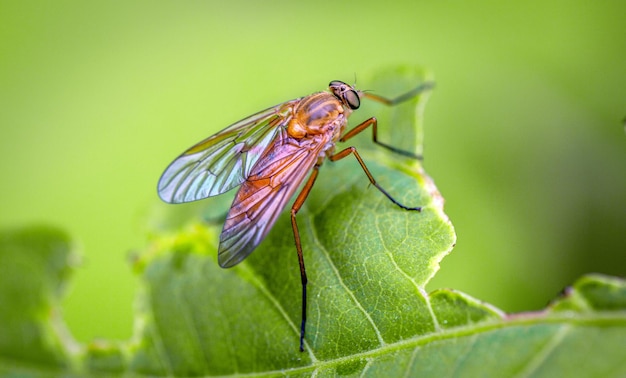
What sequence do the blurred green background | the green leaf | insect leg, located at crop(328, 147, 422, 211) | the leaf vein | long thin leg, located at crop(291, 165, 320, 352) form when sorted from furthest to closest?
1. the blurred green background
2. insect leg, located at crop(328, 147, 422, 211)
3. long thin leg, located at crop(291, 165, 320, 352)
4. the leaf vein
5. the green leaf

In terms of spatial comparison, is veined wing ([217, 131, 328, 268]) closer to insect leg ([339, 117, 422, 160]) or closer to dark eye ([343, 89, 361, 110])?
insect leg ([339, 117, 422, 160])

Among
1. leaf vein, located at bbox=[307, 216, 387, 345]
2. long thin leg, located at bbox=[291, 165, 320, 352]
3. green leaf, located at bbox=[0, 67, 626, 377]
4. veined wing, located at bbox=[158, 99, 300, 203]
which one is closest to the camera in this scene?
green leaf, located at bbox=[0, 67, 626, 377]

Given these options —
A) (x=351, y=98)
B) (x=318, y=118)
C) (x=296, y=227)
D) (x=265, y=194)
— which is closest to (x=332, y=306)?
(x=296, y=227)

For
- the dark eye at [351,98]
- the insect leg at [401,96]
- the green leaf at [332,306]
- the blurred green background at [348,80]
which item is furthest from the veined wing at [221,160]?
the blurred green background at [348,80]

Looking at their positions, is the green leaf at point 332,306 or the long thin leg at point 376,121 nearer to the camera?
the green leaf at point 332,306

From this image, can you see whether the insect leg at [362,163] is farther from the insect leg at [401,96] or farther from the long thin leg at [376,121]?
the insect leg at [401,96]

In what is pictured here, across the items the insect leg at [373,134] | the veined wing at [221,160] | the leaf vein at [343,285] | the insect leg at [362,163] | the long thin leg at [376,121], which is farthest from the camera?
the veined wing at [221,160]

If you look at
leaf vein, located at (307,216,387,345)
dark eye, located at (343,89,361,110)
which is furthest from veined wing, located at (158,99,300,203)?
leaf vein, located at (307,216,387,345)

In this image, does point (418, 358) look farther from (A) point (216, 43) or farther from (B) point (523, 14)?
(A) point (216, 43)
